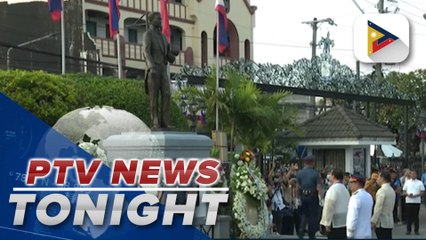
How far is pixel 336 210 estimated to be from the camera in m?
11.0

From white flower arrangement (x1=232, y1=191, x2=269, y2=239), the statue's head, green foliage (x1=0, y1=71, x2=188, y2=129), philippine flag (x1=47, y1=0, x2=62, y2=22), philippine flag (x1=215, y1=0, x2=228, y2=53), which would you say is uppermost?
philippine flag (x1=47, y1=0, x2=62, y2=22)

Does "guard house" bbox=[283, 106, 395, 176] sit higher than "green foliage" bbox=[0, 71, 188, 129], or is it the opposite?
"green foliage" bbox=[0, 71, 188, 129]

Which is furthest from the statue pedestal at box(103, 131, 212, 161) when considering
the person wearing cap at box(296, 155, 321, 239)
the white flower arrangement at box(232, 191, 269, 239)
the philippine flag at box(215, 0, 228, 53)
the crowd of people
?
the philippine flag at box(215, 0, 228, 53)

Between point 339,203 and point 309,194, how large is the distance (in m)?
3.36

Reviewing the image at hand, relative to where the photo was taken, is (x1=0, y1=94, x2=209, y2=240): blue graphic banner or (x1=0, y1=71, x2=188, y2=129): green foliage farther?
(x1=0, y1=71, x2=188, y2=129): green foliage

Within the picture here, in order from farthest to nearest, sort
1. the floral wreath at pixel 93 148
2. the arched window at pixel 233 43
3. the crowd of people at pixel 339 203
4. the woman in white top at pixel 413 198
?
the arched window at pixel 233 43 → the woman in white top at pixel 413 198 → the floral wreath at pixel 93 148 → the crowd of people at pixel 339 203

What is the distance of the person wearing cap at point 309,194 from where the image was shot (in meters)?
14.3

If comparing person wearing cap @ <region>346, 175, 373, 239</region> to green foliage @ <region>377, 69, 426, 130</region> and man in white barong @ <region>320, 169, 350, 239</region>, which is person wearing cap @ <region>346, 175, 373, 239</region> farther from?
green foliage @ <region>377, 69, 426, 130</region>

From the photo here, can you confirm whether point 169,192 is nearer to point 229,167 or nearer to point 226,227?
point 226,227

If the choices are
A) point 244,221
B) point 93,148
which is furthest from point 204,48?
point 93,148

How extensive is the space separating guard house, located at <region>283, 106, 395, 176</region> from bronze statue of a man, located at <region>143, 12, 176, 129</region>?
10973mm

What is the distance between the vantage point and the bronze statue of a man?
36.6 ft

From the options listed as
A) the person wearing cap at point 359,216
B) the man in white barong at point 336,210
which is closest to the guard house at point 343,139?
the man in white barong at point 336,210

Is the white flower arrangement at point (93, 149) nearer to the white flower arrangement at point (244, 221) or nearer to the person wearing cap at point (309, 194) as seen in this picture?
the white flower arrangement at point (244, 221)
